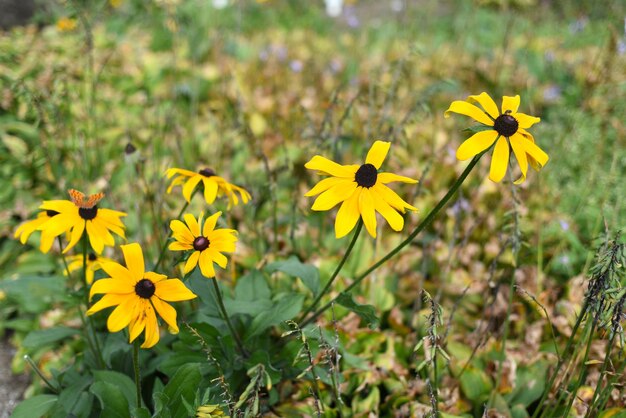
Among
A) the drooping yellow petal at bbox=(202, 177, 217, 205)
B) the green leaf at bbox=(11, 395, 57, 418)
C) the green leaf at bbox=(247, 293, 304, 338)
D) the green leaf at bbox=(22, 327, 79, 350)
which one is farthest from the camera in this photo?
the green leaf at bbox=(22, 327, 79, 350)

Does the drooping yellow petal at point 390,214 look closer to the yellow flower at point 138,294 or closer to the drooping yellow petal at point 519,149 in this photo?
the drooping yellow petal at point 519,149

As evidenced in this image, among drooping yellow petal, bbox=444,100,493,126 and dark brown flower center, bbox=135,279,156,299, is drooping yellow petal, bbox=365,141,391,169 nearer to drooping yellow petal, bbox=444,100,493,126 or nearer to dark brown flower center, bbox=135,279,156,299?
drooping yellow petal, bbox=444,100,493,126

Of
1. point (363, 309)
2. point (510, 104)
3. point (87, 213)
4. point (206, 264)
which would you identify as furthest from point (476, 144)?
point (87, 213)

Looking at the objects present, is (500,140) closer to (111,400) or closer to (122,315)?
(122,315)

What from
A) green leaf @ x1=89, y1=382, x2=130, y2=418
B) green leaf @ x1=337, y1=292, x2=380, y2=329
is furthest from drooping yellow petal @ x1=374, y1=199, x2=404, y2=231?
green leaf @ x1=89, y1=382, x2=130, y2=418

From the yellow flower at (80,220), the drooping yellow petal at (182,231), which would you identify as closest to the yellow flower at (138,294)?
the drooping yellow petal at (182,231)
